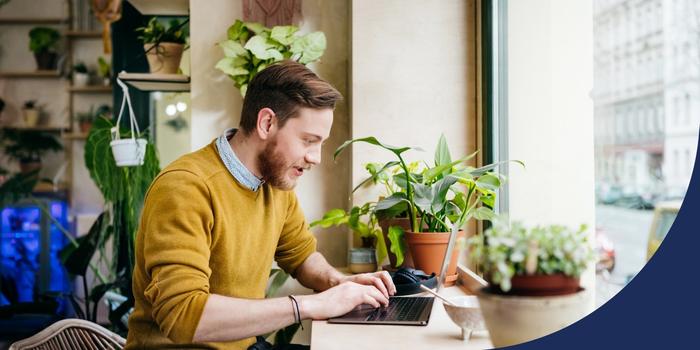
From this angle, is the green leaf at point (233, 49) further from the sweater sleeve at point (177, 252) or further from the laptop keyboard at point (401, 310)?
the laptop keyboard at point (401, 310)

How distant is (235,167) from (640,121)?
3.31 feet

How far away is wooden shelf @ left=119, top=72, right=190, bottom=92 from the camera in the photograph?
2768mm

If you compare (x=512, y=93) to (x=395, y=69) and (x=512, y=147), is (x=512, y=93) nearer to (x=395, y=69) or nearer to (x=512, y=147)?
(x=512, y=147)

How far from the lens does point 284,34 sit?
254 cm

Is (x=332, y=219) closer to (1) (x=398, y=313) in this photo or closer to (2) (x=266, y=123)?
(2) (x=266, y=123)

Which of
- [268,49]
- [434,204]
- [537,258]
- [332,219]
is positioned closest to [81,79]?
[268,49]

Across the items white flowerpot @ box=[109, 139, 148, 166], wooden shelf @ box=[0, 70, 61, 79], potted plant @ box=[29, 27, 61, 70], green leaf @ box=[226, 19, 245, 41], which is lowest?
white flowerpot @ box=[109, 139, 148, 166]

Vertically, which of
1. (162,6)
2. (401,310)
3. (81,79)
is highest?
(162,6)

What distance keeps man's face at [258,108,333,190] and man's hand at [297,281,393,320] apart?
1.23 feet

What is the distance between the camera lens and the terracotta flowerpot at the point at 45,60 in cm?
473

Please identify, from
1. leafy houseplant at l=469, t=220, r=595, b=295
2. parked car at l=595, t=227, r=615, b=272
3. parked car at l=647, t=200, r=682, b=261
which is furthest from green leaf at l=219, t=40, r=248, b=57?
leafy houseplant at l=469, t=220, r=595, b=295

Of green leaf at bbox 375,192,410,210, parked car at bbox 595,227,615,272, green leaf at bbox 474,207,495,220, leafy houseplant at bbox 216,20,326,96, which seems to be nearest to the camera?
parked car at bbox 595,227,615,272

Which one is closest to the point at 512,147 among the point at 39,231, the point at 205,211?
the point at 205,211

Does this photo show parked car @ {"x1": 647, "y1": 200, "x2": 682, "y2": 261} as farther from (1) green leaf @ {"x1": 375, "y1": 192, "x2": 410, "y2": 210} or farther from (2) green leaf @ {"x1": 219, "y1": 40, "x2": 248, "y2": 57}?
(2) green leaf @ {"x1": 219, "y1": 40, "x2": 248, "y2": 57}
